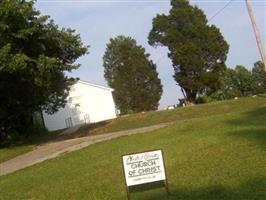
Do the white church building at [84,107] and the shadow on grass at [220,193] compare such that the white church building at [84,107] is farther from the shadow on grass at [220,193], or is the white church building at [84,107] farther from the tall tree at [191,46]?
the shadow on grass at [220,193]

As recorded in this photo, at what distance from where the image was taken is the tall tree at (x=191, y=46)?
65000 mm

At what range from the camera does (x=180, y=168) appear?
13273mm

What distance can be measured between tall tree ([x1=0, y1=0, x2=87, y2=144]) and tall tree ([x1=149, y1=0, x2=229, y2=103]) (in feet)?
103

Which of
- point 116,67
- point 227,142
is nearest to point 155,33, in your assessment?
point 116,67

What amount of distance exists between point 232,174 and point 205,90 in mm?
55558

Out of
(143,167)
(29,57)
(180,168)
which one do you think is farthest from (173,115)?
(143,167)

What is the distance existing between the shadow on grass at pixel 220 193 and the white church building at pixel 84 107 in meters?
52.0

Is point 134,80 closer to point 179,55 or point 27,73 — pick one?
point 179,55

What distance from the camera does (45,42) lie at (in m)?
30.3

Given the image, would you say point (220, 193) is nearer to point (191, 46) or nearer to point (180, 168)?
point (180, 168)

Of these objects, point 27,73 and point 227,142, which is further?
point 27,73

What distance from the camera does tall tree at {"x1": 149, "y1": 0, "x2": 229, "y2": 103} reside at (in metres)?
65.0

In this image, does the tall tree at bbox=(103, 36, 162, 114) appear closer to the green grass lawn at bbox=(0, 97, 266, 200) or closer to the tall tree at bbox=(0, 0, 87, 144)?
the tall tree at bbox=(0, 0, 87, 144)

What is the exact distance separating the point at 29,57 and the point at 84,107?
35753 millimetres
